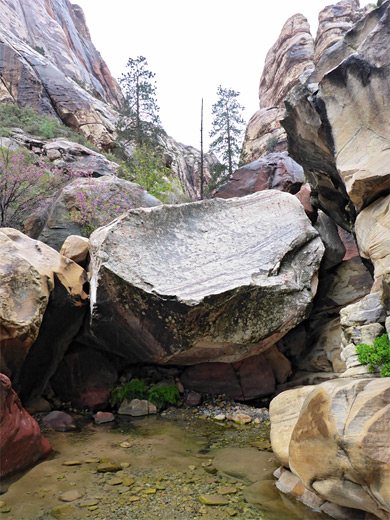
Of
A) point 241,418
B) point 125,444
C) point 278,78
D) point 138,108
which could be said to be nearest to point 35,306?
point 125,444

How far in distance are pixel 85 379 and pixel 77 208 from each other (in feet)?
20.4

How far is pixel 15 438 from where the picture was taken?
521 cm

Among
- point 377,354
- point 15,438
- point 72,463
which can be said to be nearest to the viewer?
point 377,354

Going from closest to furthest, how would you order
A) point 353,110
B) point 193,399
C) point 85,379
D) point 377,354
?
point 377,354
point 353,110
point 85,379
point 193,399

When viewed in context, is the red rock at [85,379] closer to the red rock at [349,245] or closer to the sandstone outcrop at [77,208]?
the sandstone outcrop at [77,208]

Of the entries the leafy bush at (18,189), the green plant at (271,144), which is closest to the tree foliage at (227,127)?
the green plant at (271,144)

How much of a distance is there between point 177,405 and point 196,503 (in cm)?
416

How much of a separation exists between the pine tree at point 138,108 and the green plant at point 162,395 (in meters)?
21.4

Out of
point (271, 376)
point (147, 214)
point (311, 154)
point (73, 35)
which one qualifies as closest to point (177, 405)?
point (271, 376)

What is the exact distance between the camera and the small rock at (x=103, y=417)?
7521 mm

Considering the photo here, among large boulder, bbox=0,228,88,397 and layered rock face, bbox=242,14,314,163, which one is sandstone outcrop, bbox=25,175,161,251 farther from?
layered rock face, bbox=242,14,314,163

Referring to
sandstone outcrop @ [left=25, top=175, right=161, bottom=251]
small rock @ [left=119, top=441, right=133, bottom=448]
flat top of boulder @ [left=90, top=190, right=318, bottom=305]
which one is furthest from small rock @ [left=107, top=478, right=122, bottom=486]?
sandstone outcrop @ [left=25, top=175, right=161, bottom=251]

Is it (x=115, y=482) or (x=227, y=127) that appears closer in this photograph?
(x=115, y=482)

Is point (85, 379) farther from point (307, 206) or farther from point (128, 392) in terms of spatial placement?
point (307, 206)
